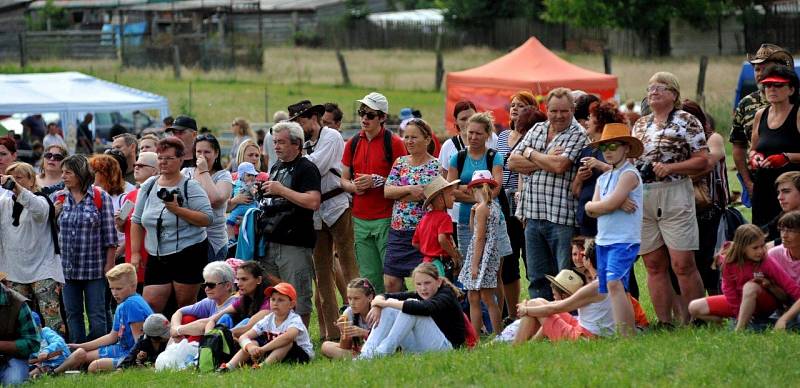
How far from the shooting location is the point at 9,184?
34.6ft

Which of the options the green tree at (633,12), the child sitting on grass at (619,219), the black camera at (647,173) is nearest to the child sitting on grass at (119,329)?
the child sitting on grass at (619,219)

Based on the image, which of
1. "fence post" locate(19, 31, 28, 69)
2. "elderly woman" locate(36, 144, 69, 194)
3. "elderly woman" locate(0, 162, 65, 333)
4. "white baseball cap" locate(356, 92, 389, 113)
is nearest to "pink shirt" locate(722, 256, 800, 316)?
"white baseball cap" locate(356, 92, 389, 113)

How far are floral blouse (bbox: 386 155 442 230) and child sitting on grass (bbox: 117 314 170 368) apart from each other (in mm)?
2119

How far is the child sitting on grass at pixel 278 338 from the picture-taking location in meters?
9.41

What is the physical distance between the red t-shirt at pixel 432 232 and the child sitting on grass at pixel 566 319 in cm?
122

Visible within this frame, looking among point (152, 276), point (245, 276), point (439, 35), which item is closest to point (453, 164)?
point (245, 276)

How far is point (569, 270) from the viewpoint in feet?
29.8

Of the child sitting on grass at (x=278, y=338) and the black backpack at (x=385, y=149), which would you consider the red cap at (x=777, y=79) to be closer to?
the black backpack at (x=385, y=149)

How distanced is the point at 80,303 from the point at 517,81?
54.9 feet

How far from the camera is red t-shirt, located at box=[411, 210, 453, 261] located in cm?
998

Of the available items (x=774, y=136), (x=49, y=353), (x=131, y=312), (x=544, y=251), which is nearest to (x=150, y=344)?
(x=131, y=312)

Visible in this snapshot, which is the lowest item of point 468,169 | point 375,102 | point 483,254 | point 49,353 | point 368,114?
point 49,353

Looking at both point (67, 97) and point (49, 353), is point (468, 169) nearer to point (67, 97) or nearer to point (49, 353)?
point (49, 353)

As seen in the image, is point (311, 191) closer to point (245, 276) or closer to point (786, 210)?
point (245, 276)
